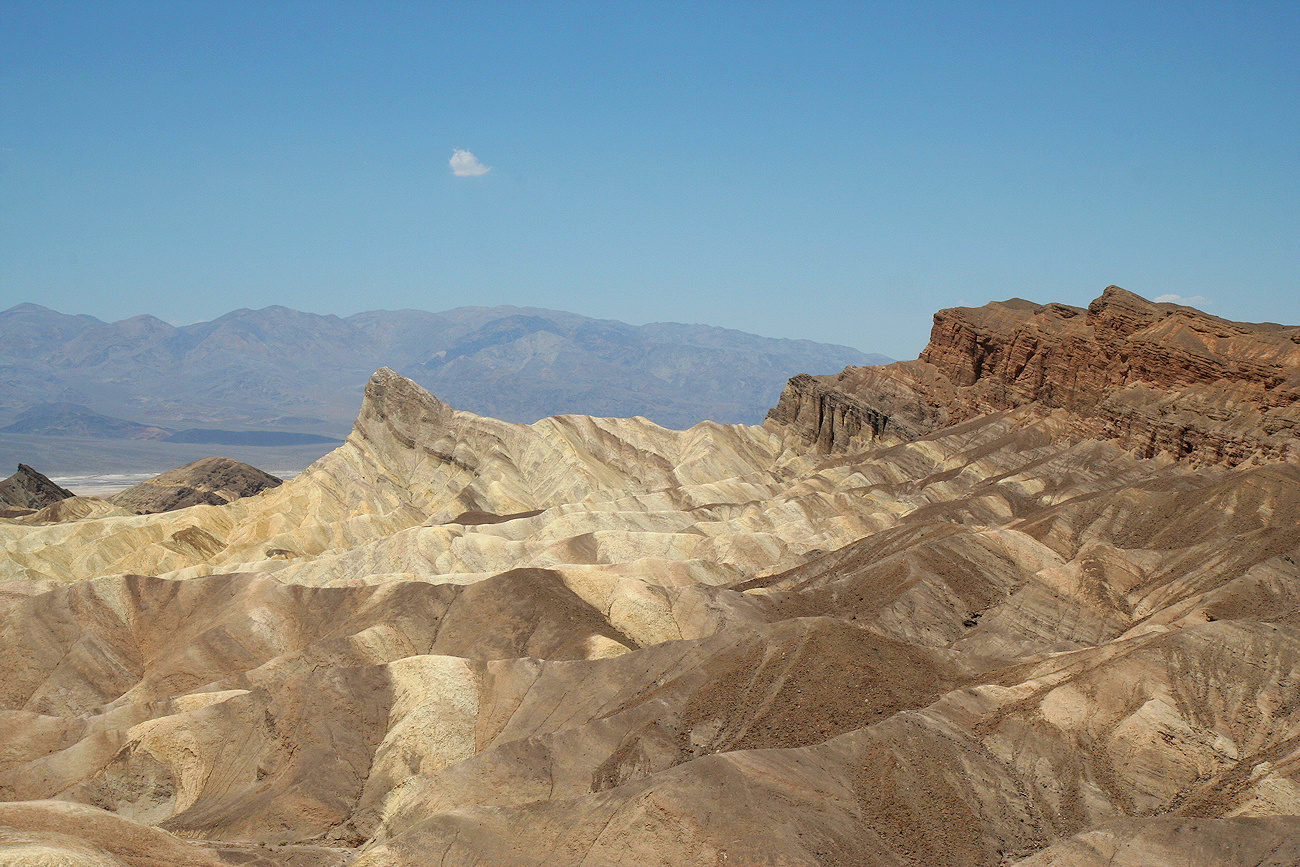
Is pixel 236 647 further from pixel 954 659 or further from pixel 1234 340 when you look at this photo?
pixel 1234 340

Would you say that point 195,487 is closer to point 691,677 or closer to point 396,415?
point 396,415

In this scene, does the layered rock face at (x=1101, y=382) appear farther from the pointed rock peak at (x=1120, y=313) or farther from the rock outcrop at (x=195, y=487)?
the rock outcrop at (x=195, y=487)

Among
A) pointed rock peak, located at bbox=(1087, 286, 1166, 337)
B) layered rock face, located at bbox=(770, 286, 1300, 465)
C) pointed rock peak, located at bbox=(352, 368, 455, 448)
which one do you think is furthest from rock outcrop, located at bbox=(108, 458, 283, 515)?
pointed rock peak, located at bbox=(1087, 286, 1166, 337)

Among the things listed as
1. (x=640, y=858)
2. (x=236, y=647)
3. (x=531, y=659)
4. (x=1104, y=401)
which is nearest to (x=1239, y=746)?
(x=640, y=858)

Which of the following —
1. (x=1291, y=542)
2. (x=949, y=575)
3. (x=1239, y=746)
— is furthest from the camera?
(x=949, y=575)

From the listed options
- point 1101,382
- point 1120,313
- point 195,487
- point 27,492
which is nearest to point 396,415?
point 195,487
